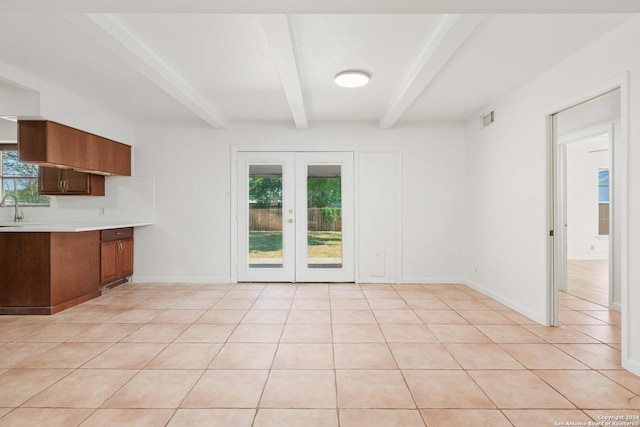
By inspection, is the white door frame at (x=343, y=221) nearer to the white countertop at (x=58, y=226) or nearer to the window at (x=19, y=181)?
the white countertop at (x=58, y=226)

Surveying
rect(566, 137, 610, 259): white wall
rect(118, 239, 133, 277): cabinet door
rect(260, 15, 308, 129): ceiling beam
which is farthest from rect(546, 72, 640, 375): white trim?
rect(118, 239, 133, 277): cabinet door

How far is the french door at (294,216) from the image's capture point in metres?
5.36

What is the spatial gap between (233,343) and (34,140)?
319 centimetres

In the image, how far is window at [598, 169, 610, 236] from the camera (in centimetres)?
765

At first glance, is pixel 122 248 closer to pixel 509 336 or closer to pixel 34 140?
pixel 34 140

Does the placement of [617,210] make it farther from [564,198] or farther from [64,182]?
[64,182]

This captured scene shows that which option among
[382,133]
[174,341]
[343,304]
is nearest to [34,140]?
[174,341]

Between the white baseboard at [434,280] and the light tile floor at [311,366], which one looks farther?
the white baseboard at [434,280]

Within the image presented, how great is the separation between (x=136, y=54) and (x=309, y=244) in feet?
11.4

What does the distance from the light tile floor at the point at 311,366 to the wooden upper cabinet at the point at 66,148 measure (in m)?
1.76

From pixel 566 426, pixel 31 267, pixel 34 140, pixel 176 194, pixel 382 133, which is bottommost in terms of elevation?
pixel 566 426

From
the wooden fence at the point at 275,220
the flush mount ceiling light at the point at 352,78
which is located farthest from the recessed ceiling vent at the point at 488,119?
the wooden fence at the point at 275,220

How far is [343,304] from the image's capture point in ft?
13.8

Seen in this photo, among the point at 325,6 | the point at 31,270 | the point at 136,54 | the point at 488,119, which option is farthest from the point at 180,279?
the point at 488,119
